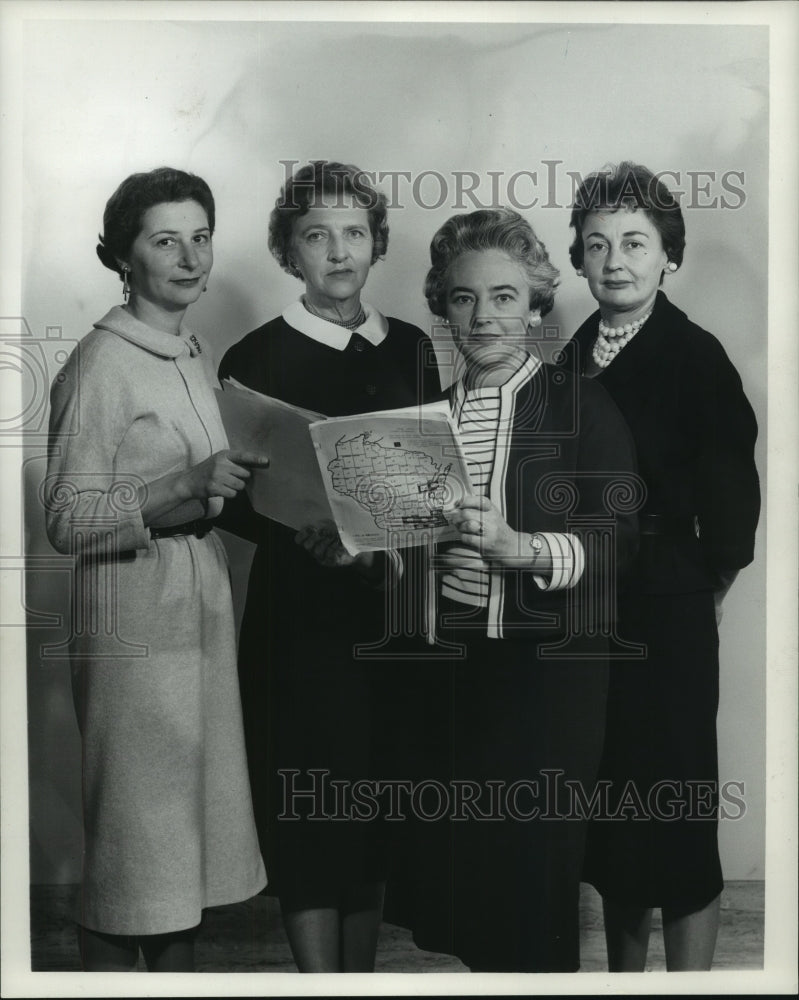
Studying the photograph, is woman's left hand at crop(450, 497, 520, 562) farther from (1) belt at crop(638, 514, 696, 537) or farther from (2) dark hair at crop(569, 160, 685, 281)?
(2) dark hair at crop(569, 160, 685, 281)

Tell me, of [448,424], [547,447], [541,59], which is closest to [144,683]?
[448,424]

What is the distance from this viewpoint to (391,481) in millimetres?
2270

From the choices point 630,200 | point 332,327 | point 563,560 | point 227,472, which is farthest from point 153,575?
point 630,200

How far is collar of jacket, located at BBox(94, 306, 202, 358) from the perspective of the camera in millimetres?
2314

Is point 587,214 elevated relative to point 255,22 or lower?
lower

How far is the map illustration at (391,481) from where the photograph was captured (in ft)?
7.39

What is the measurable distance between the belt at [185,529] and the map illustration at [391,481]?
29cm

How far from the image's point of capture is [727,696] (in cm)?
241

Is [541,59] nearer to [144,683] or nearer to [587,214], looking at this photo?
[587,214]

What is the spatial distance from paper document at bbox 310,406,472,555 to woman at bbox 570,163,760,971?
1.19ft

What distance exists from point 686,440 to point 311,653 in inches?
35.5

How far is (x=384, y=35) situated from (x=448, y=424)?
2.74 feet

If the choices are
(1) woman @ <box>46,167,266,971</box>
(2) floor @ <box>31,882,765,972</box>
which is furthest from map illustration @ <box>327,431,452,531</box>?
(2) floor @ <box>31,882,765,972</box>

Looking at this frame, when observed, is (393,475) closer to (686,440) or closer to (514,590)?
(514,590)
